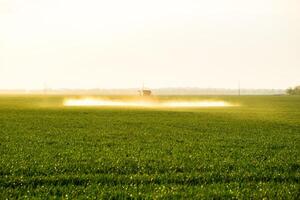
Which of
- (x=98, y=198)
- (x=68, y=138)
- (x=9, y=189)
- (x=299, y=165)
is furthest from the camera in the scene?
(x=68, y=138)

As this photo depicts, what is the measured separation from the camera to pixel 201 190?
14422 millimetres

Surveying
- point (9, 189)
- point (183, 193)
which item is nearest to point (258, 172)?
point (183, 193)

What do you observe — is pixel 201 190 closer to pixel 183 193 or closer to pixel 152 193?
pixel 183 193

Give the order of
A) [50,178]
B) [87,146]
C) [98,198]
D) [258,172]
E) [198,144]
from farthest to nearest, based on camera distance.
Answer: [198,144] → [87,146] → [258,172] → [50,178] → [98,198]

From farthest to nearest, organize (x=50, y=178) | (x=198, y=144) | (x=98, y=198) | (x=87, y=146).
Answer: (x=198, y=144), (x=87, y=146), (x=50, y=178), (x=98, y=198)

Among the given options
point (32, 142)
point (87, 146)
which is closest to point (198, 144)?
point (87, 146)

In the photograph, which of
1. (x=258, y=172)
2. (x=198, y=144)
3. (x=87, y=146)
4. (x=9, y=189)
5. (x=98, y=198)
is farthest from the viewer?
(x=198, y=144)

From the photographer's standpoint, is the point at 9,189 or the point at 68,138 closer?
the point at 9,189

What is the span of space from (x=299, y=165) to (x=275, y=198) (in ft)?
23.4

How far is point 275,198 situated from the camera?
13695 mm

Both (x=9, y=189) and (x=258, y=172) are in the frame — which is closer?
(x=9, y=189)

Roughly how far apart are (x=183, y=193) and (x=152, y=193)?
3.93 ft

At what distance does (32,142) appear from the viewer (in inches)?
1061

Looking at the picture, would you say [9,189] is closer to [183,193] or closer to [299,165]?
[183,193]
